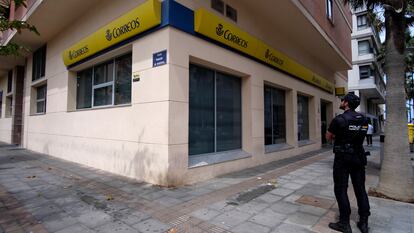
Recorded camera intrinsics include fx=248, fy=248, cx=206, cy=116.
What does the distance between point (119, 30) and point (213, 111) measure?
3355 mm

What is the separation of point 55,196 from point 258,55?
6907 mm

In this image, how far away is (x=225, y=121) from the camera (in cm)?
770

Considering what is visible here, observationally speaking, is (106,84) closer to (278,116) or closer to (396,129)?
(278,116)

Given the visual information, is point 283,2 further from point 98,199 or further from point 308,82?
point 98,199

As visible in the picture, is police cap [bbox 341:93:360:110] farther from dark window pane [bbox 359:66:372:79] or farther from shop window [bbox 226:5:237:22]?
dark window pane [bbox 359:66:372:79]

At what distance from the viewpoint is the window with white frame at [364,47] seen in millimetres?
30391

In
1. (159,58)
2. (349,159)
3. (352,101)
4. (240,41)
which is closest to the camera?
(349,159)

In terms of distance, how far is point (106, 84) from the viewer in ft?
25.9

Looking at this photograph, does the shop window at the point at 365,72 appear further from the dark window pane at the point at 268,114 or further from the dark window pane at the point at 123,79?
the dark window pane at the point at 123,79

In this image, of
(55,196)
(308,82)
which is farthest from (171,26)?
(308,82)

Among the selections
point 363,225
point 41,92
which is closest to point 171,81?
point 363,225

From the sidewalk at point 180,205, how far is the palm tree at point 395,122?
40cm

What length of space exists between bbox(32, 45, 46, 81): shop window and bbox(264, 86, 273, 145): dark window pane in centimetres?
1008

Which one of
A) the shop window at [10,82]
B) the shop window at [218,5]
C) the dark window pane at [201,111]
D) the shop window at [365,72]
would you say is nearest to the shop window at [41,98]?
the shop window at [10,82]
